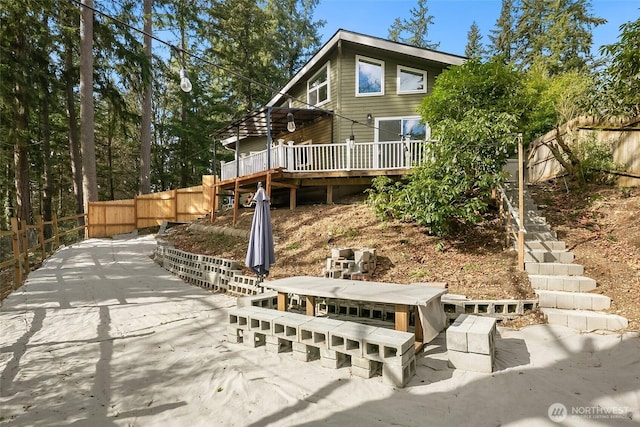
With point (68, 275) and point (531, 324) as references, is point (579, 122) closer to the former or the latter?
point (531, 324)

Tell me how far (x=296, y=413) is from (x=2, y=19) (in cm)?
1946

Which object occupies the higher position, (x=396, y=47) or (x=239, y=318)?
(x=396, y=47)

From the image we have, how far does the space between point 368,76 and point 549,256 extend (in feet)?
31.4

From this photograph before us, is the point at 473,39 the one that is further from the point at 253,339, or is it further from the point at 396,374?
the point at 396,374

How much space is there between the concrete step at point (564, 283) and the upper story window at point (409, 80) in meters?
9.25

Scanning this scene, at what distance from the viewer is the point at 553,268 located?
17.9 ft

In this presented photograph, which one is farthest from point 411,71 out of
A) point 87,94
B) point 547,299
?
point 87,94

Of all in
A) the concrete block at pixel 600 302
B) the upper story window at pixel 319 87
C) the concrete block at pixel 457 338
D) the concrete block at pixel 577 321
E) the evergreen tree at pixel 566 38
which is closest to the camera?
the concrete block at pixel 457 338

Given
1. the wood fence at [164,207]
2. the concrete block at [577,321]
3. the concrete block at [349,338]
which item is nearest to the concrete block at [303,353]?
the concrete block at [349,338]

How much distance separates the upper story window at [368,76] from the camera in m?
12.7

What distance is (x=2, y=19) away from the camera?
44.6 ft

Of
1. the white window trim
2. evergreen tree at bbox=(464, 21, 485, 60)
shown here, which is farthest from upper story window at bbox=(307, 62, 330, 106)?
evergreen tree at bbox=(464, 21, 485, 60)

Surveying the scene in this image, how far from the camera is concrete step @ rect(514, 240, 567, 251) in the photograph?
5.91 metres

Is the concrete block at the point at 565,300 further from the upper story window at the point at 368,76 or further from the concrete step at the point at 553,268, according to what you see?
the upper story window at the point at 368,76
